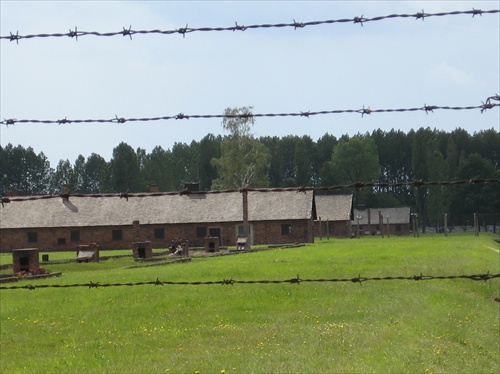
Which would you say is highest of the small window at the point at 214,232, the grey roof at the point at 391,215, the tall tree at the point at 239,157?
the tall tree at the point at 239,157

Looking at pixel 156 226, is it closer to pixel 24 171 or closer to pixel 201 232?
pixel 201 232

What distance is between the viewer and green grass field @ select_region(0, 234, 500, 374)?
15203 mm

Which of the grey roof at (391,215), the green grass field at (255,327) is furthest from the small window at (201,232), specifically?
the grey roof at (391,215)

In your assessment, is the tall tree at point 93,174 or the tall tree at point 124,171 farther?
the tall tree at point 93,174

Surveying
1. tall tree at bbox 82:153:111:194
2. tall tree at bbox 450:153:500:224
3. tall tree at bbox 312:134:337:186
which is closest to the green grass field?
tall tree at bbox 450:153:500:224

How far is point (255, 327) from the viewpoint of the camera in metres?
18.8

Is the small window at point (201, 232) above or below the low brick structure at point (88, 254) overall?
above

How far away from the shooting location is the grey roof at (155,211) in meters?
66.2

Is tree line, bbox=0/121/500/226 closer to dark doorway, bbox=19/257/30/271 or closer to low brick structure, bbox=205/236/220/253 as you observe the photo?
low brick structure, bbox=205/236/220/253

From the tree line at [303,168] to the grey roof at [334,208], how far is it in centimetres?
662

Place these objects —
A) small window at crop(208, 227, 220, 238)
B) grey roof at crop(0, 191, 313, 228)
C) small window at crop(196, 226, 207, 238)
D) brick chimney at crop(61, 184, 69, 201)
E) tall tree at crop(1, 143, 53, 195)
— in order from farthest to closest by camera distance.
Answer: tall tree at crop(1, 143, 53, 195)
grey roof at crop(0, 191, 313, 228)
small window at crop(196, 226, 207, 238)
small window at crop(208, 227, 220, 238)
brick chimney at crop(61, 184, 69, 201)

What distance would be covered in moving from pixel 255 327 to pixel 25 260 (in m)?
17.0

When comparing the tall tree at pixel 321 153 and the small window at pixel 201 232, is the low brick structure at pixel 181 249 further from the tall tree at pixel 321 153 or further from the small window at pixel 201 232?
the tall tree at pixel 321 153

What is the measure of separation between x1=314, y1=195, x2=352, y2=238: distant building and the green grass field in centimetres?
5780
